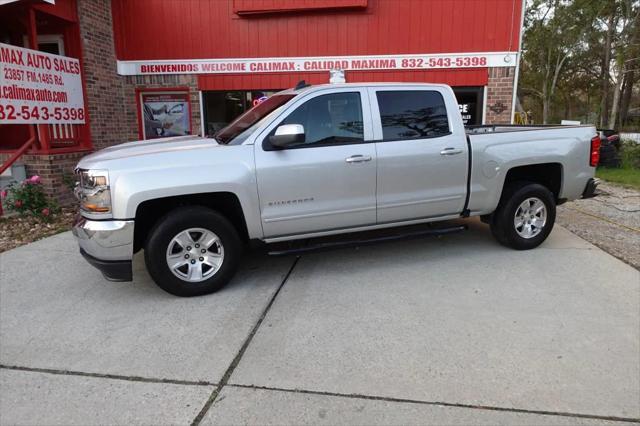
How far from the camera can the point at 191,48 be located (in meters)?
10.1

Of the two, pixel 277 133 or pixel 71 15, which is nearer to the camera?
pixel 277 133

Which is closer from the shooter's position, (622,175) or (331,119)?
(331,119)

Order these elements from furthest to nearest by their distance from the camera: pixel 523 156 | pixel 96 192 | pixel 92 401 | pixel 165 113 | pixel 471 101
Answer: pixel 165 113 < pixel 471 101 < pixel 523 156 < pixel 96 192 < pixel 92 401

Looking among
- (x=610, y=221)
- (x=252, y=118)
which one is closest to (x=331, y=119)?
(x=252, y=118)

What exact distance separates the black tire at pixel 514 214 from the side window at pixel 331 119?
6.53 ft

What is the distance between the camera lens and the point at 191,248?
4086 millimetres

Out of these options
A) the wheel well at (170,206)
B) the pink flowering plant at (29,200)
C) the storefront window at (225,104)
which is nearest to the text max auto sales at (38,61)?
the pink flowering plant at (29,200)

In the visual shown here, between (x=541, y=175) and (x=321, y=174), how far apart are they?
297cm

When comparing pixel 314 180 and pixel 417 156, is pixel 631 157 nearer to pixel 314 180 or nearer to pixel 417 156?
pixel 417 156

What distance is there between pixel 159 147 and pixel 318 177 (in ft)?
5.12

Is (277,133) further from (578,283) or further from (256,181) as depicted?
(578,283)

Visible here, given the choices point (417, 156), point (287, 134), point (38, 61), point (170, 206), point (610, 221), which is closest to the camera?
point (287, 134)

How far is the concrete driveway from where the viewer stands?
8.68ft

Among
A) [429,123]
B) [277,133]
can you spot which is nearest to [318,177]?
[277,133]
